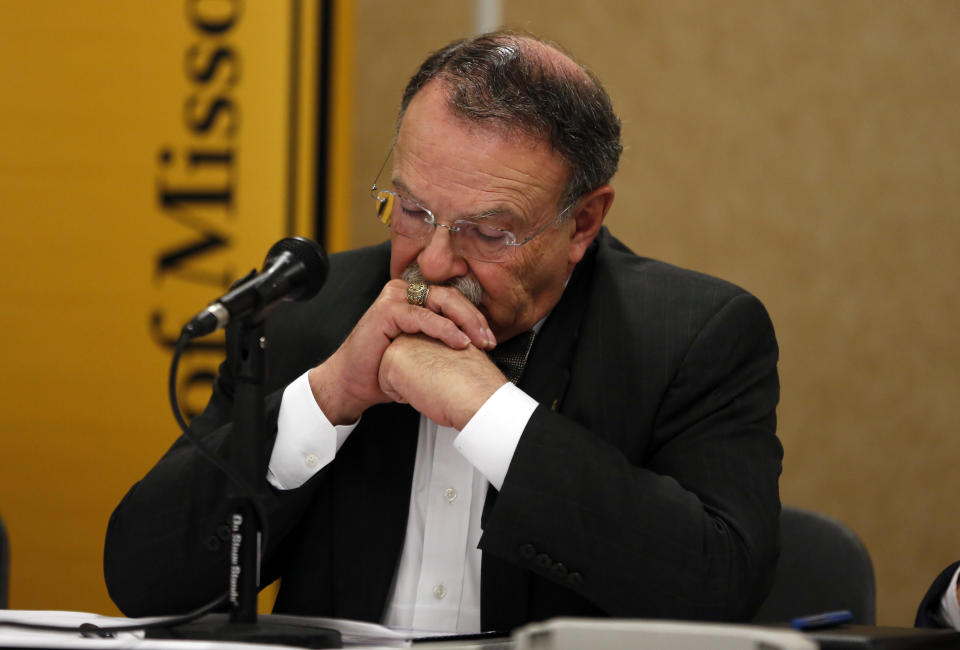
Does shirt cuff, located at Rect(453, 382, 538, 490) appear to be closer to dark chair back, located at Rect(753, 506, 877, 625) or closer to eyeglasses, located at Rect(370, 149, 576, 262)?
eyeglasses, located at Rect(370, 149, 576, 262)

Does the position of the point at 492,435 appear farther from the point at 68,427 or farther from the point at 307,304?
the point at 68,427

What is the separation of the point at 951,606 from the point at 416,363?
0.92m

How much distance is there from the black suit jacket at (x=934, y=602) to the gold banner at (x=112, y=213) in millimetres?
1961

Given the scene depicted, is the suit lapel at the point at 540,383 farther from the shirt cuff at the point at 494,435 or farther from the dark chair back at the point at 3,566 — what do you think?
the dark chair back at the point at 3,566

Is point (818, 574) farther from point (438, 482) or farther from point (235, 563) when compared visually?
point (235, 563)

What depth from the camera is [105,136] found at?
3023 millimetres

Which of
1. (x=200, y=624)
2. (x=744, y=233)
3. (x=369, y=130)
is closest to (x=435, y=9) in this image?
(x=369, y=130)

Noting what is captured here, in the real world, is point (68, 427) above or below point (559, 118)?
below

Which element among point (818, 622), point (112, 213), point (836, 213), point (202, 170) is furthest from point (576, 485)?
point (836, 213)

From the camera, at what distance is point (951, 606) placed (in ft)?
5.39

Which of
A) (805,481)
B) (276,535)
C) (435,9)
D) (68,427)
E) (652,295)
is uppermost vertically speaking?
(435,9)

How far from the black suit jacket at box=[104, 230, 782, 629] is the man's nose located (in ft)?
0.87

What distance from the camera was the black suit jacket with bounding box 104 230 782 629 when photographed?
64.9 inches

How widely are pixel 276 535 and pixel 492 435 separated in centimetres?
47
